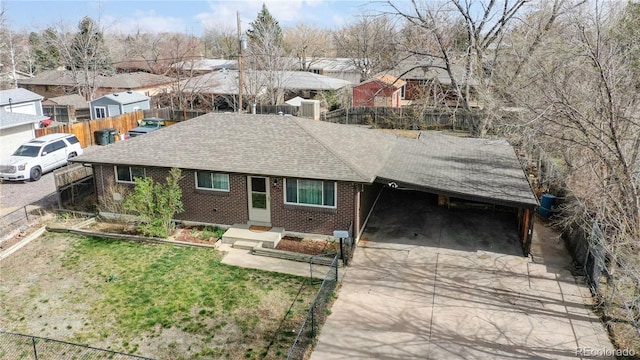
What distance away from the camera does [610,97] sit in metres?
9.99

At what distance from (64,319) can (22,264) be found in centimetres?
423

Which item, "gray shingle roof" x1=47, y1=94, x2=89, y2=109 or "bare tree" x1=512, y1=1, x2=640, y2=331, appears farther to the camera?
"gray shingle roof" x1=47, y1=94, x2=89, y2=109

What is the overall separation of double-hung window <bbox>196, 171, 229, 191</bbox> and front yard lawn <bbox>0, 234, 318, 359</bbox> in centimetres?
247

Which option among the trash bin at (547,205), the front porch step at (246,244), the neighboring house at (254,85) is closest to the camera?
the front porch step at (246,244)

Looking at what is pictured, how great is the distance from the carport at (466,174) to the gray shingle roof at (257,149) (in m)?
1.09

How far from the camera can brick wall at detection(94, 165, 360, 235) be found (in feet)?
48.4

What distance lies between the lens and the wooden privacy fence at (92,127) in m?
27.3

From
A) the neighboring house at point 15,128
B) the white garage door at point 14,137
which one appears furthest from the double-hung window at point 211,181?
the white garage door at point 14,137

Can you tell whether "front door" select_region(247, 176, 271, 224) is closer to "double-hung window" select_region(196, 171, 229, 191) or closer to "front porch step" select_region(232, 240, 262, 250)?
"double-hung window" select_region(196, 171, 229, 191)

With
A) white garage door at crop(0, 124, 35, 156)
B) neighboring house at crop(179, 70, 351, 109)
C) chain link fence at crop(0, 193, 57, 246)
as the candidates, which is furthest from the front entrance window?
neighboring house at crop(179, 70, 351, 109)

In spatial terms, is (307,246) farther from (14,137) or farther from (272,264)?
(14,137)

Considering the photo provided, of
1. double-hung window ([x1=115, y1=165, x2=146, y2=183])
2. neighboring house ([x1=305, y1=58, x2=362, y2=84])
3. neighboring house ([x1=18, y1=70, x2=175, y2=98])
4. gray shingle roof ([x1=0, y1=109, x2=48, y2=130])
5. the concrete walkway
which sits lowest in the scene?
the concrete walkway

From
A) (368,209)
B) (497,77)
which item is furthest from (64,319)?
(497,77)

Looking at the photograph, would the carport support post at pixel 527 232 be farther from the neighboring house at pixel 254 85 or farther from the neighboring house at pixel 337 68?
the neighboring house at pixel 337 68
